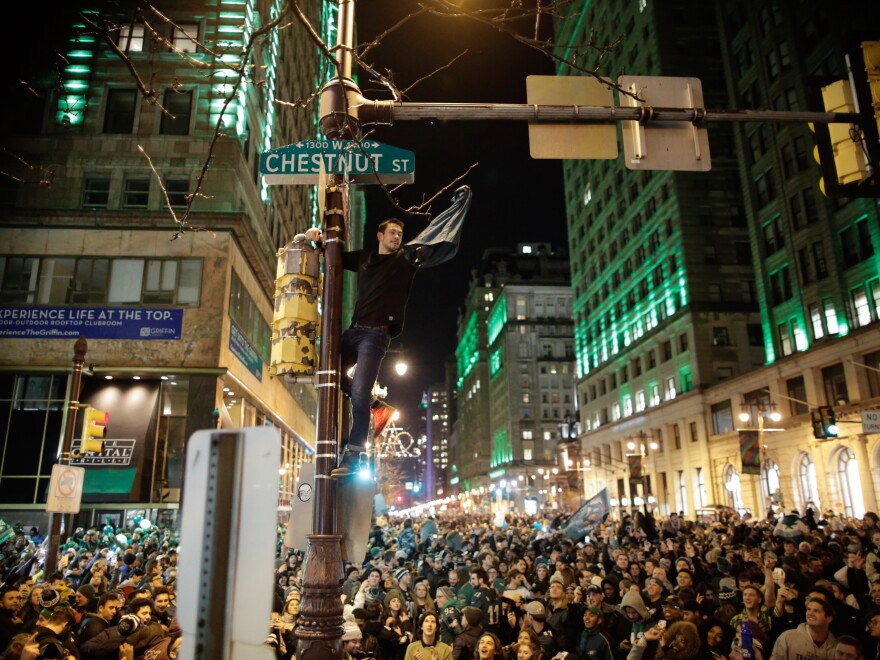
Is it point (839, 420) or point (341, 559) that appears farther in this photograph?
point (839, 420)

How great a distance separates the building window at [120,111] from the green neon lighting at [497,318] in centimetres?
11781

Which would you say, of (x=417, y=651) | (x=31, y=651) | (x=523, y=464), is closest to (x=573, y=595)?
(x=417, y=651)

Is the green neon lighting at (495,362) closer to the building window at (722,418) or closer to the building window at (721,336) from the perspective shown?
the building window at (721,336)

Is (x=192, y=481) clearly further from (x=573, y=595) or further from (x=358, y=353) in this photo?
(x=573, y=595)

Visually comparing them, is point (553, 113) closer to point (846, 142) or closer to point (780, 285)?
point (846, 142)

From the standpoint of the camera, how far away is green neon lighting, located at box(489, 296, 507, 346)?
147425mm

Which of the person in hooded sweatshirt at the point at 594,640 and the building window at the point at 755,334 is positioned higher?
the building window at the point at 755,334

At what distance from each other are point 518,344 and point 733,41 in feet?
290

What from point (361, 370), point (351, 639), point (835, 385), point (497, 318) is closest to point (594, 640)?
point (351, 639)

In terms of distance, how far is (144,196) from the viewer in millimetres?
28297

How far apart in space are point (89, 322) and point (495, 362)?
434 ft

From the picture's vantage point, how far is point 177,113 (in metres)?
29.9

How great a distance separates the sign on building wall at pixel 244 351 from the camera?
2798 cm

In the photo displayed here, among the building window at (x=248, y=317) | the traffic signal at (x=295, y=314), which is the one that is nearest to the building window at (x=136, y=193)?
the building window at (x=248, y=317)
